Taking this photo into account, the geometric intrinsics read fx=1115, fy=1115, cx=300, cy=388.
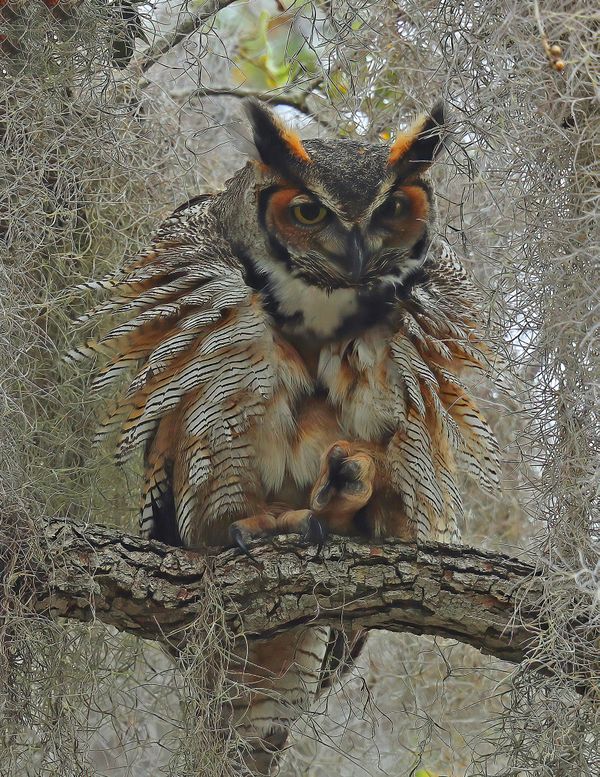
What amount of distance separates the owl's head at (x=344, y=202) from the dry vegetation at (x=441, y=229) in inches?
4.7

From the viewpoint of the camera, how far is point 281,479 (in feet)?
7.37

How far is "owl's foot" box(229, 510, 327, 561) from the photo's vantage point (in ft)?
6.81

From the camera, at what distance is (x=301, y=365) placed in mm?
2232

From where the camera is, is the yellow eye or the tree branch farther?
the yellow eye

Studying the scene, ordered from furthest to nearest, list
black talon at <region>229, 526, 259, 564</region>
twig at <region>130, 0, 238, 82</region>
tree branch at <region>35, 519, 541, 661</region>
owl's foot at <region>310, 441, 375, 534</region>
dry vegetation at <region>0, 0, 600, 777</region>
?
1. twig at <region>130, 0, 238, 82</region>
2. owl's foot at <region>310, 441, 375, 534</region>
3. black talon at <region>229, 526, 259, 564</region>
4. tree branch at <region>35, 519, 541, 661</region>
5. dry vegetation at <region>0, 0, 600, 777</region>

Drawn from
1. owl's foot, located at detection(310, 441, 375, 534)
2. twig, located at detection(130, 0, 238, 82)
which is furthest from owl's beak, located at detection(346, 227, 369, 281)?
twig, located at detection(130, 0, 238, 82)

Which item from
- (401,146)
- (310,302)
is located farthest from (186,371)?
(401,146)

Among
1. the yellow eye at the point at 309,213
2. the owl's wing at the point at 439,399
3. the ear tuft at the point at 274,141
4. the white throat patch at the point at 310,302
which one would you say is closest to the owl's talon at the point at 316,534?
the owl's wing at the point at 439,399

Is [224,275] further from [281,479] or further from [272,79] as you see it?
[272,79]

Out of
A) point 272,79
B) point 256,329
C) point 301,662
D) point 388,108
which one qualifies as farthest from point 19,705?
point 272,79

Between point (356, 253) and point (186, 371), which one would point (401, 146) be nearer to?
point (356, 253)

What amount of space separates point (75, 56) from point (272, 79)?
99 cm

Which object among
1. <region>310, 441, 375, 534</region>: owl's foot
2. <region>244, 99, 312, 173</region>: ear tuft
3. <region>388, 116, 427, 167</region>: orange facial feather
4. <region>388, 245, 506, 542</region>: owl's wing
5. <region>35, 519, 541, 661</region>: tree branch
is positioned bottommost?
<region>35, 519, 541, 661</region>: tree branch

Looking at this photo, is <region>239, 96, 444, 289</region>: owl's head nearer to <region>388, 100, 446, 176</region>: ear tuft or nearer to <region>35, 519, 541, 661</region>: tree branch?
<region>388, 100, 446, 176</region>: ear tuft
